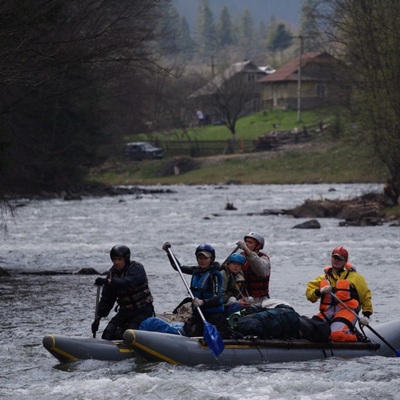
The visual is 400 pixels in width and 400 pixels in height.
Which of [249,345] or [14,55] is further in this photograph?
[14,55]

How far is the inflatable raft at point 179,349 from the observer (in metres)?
13.7

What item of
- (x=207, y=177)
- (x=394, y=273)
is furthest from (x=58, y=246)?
(x=207, y=177)

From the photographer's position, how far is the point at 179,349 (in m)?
13.8

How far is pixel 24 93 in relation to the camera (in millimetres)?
26828

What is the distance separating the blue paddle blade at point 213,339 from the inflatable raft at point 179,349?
0.49ft

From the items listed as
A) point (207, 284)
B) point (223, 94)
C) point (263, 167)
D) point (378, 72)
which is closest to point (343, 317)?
point (207, 284)

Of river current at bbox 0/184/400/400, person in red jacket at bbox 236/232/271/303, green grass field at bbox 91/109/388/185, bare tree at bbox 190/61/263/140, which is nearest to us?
river current at bbox 0/184/400/400

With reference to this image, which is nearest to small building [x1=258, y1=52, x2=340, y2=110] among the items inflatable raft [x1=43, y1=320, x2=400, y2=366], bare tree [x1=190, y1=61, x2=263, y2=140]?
bare tree [x1=190, y1=61, x2=263, y2=140]

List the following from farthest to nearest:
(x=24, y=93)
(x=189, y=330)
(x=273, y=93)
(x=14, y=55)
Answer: (x=273, y=93) → (x=24, y=93) → (x=14, y=55) → (x=189, y=330)

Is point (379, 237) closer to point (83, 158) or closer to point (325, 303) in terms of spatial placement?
point (325, 303)

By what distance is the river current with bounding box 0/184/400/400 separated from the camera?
42.2 feet

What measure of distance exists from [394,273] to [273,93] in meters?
92.0

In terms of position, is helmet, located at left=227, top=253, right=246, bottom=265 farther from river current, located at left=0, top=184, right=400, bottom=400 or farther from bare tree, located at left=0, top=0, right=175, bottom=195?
bare tree, located at left=0, top=0, right=175, bottom=195

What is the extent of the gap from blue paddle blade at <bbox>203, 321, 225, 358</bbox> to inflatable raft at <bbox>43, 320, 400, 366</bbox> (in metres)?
0.15
